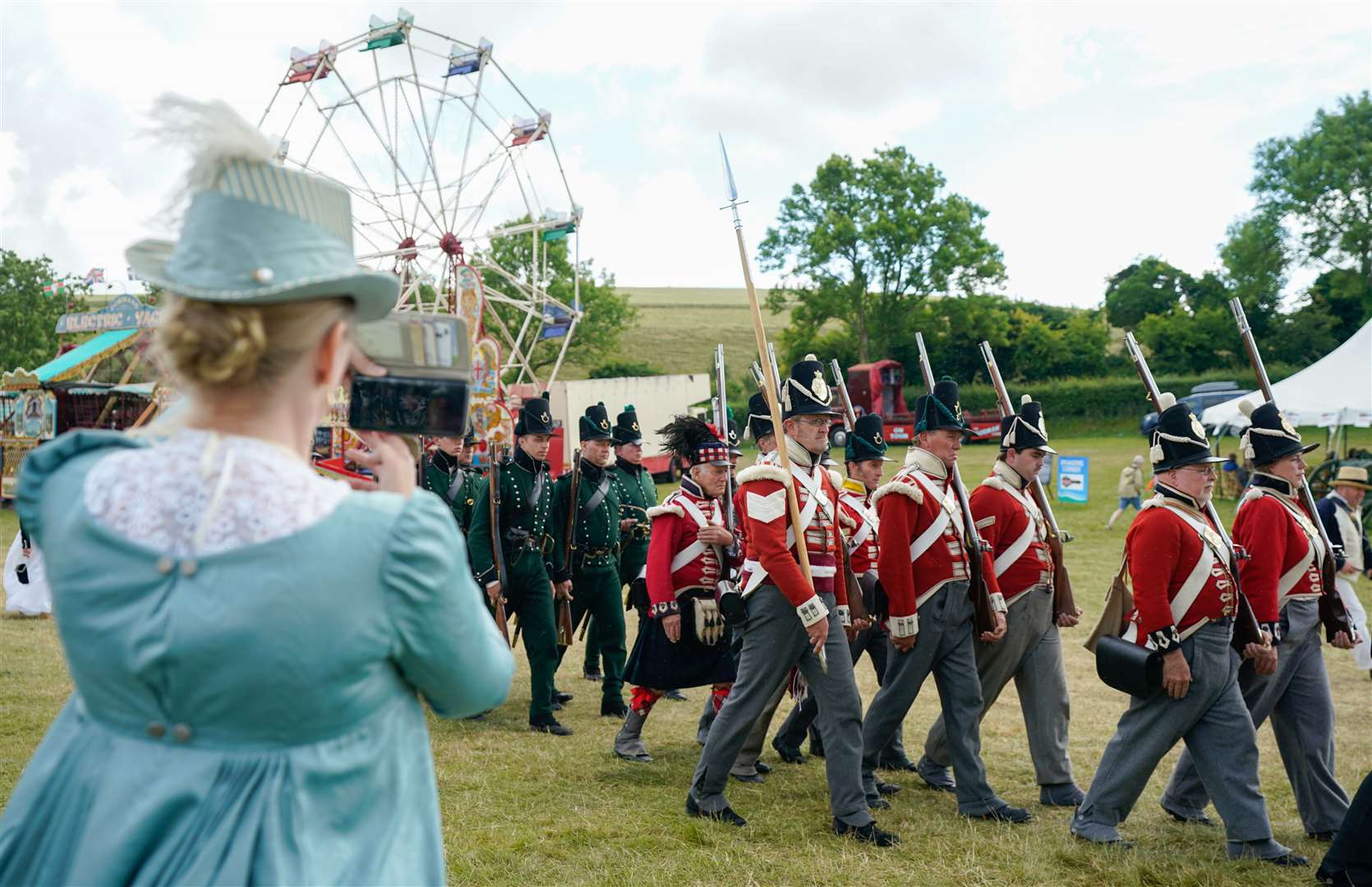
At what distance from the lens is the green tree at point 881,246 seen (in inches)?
1930

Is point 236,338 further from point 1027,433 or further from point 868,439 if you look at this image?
point 868,439

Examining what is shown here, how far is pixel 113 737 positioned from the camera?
1545mm

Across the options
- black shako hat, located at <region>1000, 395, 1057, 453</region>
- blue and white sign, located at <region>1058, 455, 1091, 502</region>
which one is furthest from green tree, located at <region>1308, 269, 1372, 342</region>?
black shako hat, located at <region>1000, 395, 1057, 453</region>

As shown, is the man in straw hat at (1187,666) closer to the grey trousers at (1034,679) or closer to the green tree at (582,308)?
the grey trousers at (1034,679)

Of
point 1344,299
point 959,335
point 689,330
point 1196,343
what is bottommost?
point 1196,343

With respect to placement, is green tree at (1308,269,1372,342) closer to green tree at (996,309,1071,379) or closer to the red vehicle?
green tree at (996,309,1071,379)

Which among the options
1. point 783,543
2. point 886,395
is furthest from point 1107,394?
point 783,543

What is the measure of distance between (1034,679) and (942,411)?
1.51 metres

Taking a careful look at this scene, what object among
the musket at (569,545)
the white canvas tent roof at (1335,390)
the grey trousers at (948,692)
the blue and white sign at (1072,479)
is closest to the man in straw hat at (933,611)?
the grey trousers at (948,692)

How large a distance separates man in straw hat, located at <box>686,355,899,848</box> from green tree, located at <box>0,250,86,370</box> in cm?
4135

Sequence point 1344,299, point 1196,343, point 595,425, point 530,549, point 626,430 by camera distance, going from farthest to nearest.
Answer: point 1196,343 < point 1344,299 < point 626,430 < point 595,425 < point 530,549

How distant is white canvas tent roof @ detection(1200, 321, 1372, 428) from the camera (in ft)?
57.2

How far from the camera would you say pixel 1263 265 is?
45906 mm

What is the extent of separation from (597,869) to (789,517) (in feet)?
5.68
